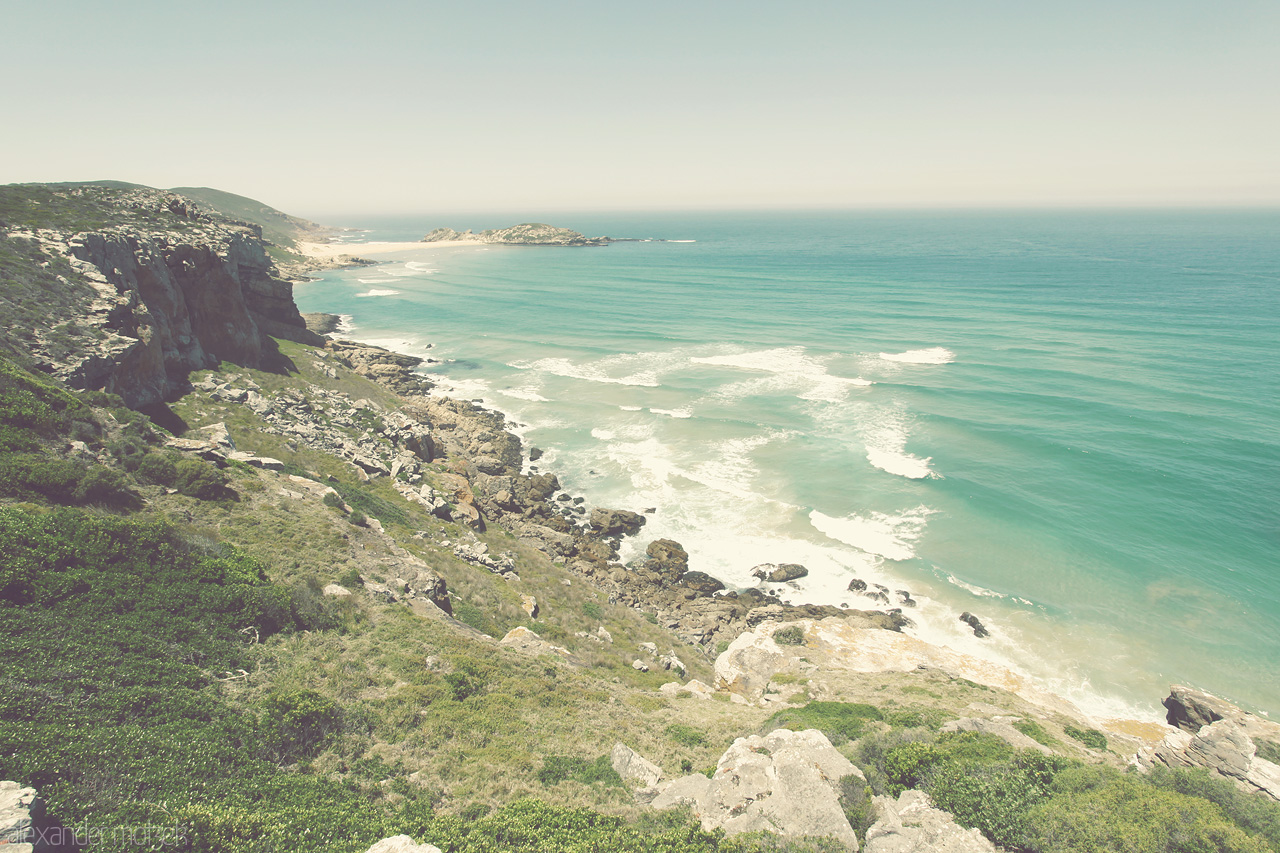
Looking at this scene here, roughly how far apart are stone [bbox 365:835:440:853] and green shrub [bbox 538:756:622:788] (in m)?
3.69

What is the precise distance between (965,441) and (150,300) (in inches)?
2283

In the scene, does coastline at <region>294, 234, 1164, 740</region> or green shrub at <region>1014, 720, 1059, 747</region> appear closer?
green shrub at <region>1014, 720, 1059, 747</region>

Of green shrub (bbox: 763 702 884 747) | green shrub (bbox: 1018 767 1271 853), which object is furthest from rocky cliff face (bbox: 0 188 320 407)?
A: green shrub (bbox: 1018 767 1271 853)

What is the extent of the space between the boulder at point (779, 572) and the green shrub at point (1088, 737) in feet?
47.9

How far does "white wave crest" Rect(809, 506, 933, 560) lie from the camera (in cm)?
3212

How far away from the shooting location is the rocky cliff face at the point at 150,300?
23828 millimetres

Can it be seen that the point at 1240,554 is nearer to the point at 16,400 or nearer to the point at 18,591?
the point at 18,591

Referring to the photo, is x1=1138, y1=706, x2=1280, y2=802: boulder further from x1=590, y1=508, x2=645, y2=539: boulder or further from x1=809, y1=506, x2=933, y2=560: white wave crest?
x1=590, y1=508, x2=645, y2=539: boulder

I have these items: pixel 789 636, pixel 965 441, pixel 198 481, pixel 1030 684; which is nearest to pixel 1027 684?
pixel 1030 684

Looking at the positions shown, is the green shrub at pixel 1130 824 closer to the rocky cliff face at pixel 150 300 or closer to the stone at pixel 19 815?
the stone at pixel 19 815

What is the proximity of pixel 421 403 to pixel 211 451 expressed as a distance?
29.5 metres

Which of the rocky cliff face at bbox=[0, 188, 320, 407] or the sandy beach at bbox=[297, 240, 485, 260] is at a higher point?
the sandy beach at bbox=[297, 240, 485, 260]

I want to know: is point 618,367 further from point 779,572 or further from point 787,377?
point 779,572

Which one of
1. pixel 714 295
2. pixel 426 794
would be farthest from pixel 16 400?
pixel 714 295
